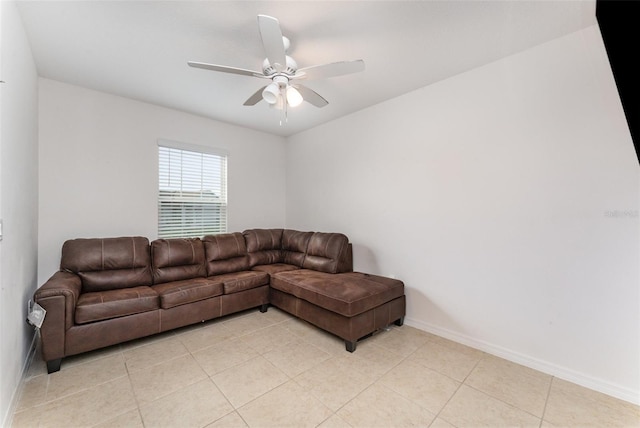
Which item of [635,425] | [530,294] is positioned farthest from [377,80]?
[635,425]

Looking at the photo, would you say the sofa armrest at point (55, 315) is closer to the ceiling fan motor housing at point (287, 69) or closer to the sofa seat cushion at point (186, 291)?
the sofa seat cushion at point (186, 291)

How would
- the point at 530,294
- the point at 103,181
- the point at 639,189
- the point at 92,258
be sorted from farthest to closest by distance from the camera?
1. the point at 103,181
2. the point at 92,258
3. the point at 530,294
4. the point at 639,189

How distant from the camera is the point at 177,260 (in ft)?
10.8

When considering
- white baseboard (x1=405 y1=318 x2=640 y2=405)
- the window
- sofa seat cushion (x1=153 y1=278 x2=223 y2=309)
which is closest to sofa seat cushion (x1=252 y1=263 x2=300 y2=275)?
sofa seat cushion (x1=153 y1=278 x2=223 y2=309)

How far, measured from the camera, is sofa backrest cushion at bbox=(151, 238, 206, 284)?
10.4 feet

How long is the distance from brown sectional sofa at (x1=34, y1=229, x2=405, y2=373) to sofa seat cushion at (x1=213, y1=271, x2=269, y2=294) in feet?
0.04

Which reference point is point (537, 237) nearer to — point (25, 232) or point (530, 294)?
point (530, 294)

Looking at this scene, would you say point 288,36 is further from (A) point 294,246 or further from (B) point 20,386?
(B) point 20,386

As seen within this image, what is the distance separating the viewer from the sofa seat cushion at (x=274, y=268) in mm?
3641

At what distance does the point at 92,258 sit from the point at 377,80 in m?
3.55

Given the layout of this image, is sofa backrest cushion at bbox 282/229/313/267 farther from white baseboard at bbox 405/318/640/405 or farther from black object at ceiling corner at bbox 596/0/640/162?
black object at ceiling corner at bbox 596/0/640/162

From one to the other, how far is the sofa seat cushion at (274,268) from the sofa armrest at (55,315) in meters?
1.96

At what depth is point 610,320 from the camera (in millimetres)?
1972

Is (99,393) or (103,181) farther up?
(103,181)
